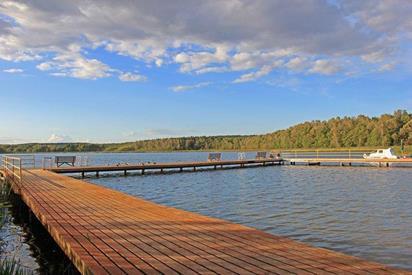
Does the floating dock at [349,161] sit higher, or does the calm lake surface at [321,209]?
the floating dock at [349,161]

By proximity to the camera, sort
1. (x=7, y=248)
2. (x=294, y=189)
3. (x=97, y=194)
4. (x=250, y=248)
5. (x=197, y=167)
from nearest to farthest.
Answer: (x=250, y=248) → (x=7, y=248) → (x=97, y=194) → (x=294, y=189) → (x=197, y=167)

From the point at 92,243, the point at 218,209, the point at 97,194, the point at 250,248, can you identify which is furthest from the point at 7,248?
the point at 218,209

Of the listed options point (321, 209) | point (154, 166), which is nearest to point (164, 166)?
point (154, 166)

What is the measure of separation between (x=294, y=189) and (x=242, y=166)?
16608 mm

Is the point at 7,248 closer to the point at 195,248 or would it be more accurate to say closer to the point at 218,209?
the point at 195,248

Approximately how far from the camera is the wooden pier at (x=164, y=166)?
2505 cm

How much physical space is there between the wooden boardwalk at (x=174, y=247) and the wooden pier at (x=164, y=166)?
56.0 ft

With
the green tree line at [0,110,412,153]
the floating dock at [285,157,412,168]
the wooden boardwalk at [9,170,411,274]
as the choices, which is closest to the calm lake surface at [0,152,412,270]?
the wooden boardwalk at [9,170,411,274]

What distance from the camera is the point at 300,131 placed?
96.2 m

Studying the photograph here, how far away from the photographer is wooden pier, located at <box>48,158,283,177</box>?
82.2ft

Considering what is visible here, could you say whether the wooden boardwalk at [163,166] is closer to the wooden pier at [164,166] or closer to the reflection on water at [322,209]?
the wooden pier at [164,166]

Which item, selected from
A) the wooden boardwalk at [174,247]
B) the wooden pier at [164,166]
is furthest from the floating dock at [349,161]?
the wooden boardwalk at [174,247]

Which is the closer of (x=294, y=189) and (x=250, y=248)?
(x=250, y=248)

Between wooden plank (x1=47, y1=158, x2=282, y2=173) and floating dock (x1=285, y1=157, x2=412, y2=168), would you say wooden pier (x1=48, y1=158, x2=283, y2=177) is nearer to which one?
wooden plank (x1=47, y1=158, x2=282, y2=173)
